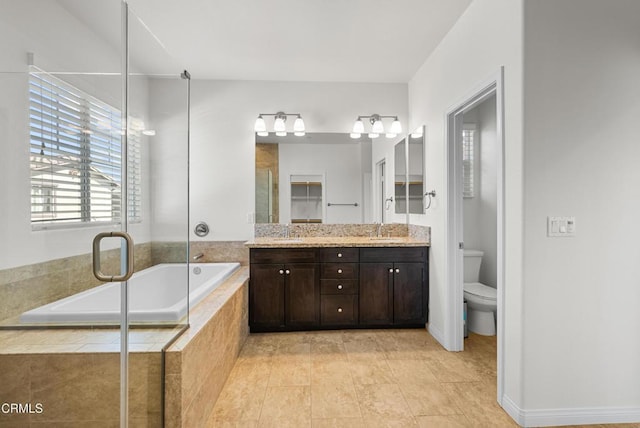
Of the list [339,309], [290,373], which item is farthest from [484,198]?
[290,373]

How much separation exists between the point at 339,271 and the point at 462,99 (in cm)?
176

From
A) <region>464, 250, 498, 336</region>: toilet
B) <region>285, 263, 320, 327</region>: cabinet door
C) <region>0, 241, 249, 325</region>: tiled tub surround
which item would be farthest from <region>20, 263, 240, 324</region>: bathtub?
<region>464, 250, 498, 336</region>: toilet

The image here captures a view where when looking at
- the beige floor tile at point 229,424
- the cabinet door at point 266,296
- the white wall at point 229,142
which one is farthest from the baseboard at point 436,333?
the white wall at point 229,142

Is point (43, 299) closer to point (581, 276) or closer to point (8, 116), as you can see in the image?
point (8, 116)

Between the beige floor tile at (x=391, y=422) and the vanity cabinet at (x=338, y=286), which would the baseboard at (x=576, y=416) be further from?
the vanity cabinet at (x=338, y=286)

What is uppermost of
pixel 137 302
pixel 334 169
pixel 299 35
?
pixel 299 35

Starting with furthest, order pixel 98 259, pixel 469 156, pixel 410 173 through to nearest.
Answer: pixel 469 156, pixel 410 173, pixel 98 259

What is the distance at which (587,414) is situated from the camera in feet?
5.63

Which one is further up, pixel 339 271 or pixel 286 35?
pixel 286 35

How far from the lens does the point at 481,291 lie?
2.97 m

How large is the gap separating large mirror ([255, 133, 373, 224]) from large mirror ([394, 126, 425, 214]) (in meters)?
0.32

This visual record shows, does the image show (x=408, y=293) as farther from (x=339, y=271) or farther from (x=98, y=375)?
(x=98, y=375)

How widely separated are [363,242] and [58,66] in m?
2.47

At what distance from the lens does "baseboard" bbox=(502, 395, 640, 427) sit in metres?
1.70
